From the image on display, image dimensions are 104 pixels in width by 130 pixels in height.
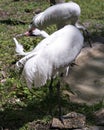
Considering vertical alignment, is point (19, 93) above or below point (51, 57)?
below

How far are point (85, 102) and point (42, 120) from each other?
1.01 m

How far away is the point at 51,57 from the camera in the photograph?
5285mm

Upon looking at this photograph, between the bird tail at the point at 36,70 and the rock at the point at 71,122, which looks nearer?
the bird tail at the point at 36,70

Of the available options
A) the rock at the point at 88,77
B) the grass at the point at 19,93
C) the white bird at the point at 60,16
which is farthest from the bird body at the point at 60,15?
the rock at the point at 88,77

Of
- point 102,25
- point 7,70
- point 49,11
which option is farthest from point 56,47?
point 102,25

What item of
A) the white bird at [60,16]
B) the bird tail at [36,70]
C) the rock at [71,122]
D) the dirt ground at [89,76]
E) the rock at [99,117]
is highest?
the white bird at [60,16]

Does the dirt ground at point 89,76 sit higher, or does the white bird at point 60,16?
the white bird at point 60,16

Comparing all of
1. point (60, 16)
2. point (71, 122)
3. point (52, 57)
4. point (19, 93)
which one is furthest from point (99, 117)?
point (60, 16)

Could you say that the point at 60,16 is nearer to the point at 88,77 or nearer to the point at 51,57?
the point at 51,57

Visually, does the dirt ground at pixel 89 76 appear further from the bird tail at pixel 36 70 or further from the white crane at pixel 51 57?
the bird tail at pixel 36 70

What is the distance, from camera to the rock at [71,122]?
5.58 meters

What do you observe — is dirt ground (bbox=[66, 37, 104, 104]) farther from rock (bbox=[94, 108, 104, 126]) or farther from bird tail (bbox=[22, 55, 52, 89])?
bird tail (bbox=[22, 55, 52, 89])

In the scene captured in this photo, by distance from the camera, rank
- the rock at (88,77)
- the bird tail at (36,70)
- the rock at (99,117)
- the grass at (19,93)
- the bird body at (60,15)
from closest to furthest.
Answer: the bird tail at (36,70) → the rock at (99,117) → the grass at (19,93) → the bird body at (60,15) → the rock at (88,77)

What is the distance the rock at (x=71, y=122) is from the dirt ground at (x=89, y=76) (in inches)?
36.6
